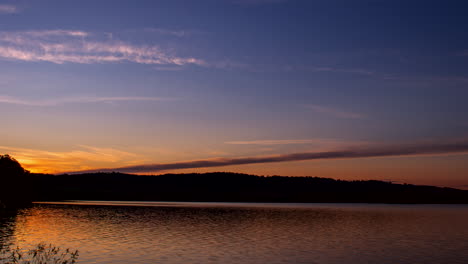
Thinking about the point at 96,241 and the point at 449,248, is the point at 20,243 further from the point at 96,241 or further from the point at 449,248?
the point at 449,248

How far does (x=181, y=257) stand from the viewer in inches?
1385

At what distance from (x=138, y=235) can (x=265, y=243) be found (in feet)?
50.2

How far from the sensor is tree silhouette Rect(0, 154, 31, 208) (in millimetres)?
111500

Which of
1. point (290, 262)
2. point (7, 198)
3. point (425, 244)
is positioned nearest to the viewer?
point (290, 262)

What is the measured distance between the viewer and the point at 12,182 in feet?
383

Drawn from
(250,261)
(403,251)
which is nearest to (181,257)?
(250,261)

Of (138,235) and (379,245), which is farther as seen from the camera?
(138,235)

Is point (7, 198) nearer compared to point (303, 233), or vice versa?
point (303, 233)

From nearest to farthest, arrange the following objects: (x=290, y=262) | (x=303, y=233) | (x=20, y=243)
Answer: (x=290, y=262) < (x=20, y=243) < (x=303, y=233)

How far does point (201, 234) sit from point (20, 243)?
20868 millimetres

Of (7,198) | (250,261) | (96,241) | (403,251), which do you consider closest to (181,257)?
(250,261)

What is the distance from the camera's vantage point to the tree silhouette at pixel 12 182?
11150 cm

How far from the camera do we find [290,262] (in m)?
33.8

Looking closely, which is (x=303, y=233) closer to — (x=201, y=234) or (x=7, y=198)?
(x=201, y=234)
